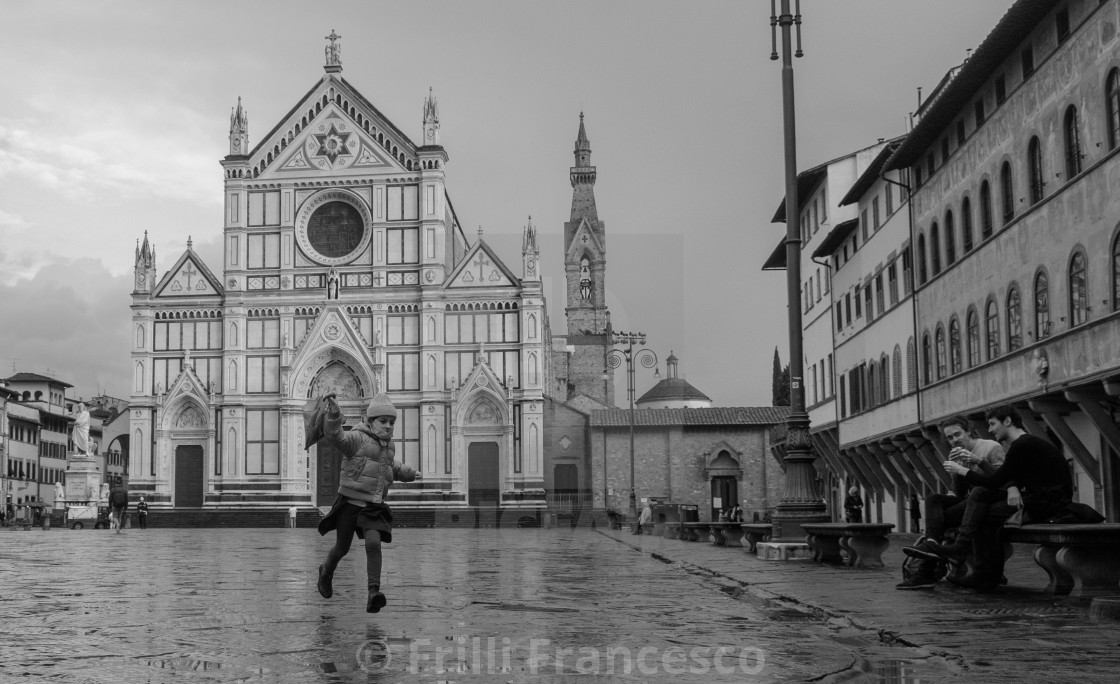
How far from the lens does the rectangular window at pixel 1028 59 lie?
22891 millimetres

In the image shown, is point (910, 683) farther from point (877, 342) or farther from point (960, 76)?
point (877, 342)

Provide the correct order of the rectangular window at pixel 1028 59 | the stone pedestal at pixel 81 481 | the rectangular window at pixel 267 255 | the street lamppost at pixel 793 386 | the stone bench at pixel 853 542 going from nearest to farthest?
the stone bench at pixel 853 542
the street lamppost at pixel 793 386
the rectangular window at pixel 1028 59
the stone pedestal at pixel 81 481
the rectangular window at pixel 267 255

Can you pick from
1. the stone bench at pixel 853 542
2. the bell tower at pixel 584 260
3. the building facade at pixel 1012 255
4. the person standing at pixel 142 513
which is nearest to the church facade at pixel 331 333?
the person standing at pixel 142 513

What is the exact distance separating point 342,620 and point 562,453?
50258mm

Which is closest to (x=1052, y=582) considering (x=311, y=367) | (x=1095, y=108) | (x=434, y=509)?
(x=1095, y=108)

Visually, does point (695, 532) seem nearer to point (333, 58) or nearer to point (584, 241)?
point (333, 58)

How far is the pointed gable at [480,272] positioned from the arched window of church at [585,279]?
47.8 meters

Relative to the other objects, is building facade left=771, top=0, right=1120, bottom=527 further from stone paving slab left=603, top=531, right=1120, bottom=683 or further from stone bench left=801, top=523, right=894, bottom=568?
stone paving slab left=603, top=531, right=1120, bottom=683

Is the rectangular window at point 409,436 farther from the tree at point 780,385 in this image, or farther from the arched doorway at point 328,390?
the tree at point 780,385

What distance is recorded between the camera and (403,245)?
5859 cm

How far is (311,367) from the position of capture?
58.5 metres

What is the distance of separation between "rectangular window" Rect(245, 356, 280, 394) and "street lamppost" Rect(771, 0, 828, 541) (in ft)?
139

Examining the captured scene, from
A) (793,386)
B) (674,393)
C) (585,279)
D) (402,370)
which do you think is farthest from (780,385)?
(793,386)

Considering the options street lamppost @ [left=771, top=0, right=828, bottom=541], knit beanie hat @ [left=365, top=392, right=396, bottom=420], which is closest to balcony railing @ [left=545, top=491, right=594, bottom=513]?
street lamppost @ [left=771, top=0, right=828, bottom=541]
